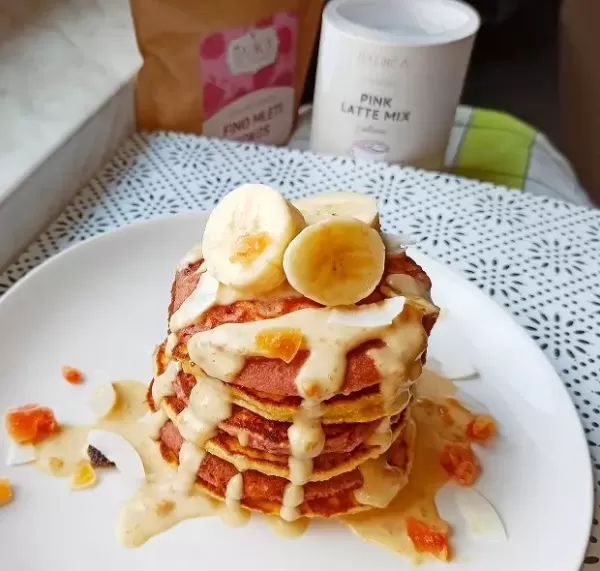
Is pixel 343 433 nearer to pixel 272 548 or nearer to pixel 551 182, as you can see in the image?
pixel 272 548

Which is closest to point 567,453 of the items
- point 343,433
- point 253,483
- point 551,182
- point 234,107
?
point 343,433

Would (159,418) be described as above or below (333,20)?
below

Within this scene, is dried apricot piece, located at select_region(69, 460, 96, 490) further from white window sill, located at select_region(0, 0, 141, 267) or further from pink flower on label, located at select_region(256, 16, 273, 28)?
pink flower on label, located at select_region(256, 16, 273, 28)

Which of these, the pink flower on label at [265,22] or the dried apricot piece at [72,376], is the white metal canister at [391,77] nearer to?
the pink flower on label at [265,22]

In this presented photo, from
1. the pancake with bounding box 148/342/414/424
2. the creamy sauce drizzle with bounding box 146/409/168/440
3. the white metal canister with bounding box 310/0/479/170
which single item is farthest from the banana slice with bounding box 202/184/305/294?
the white metal canister with bounding box 310/0/479/170

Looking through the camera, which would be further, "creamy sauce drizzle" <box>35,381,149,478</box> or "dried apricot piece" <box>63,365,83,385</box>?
"dried apricot piece" <box>63,365,83,385</box>

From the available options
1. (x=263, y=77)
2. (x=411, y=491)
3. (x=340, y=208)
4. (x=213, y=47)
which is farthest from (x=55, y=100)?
(x=411, y=491)
